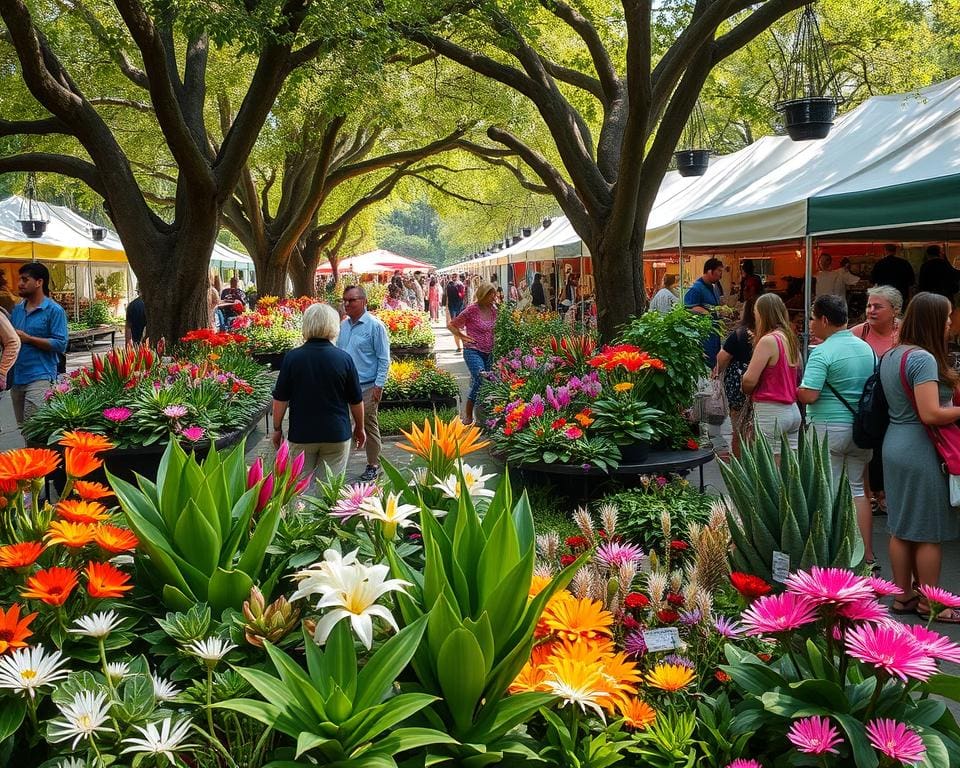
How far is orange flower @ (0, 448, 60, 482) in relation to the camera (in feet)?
7.00

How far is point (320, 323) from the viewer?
5852mm

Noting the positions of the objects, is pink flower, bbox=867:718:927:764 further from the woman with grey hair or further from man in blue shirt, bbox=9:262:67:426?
man in blue shirt, bbox=9:262:67:426

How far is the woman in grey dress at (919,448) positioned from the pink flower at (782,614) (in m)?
3.22

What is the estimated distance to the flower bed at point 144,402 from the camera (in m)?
6.80

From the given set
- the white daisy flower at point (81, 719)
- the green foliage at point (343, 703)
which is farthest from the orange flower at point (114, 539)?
the green foliage at point (343, 703)

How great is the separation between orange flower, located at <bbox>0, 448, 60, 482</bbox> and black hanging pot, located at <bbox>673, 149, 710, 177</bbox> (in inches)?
427

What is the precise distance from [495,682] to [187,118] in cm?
1094

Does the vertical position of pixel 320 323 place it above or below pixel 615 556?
above

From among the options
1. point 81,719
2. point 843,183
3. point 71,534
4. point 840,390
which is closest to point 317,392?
point 840,390

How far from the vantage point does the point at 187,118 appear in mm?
11273

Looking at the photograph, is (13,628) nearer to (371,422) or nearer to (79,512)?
(79,512)

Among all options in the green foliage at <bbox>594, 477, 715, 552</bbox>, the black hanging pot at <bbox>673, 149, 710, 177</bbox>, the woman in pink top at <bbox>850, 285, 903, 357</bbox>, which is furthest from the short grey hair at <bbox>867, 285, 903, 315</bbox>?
the black hanging pot at <bbox>673, 149, 710, 177</bbox>

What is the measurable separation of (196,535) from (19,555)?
1.30 ft

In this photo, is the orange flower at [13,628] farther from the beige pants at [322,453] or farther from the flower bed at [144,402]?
the flower bed at [144,402]
